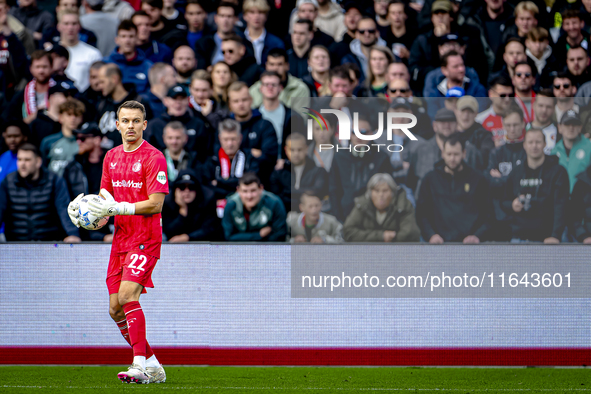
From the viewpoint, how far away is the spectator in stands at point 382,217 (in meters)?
6.38

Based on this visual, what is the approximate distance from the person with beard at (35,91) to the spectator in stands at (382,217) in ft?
12.3

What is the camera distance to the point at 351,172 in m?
Answer: 6.63

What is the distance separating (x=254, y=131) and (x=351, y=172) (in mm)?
1253

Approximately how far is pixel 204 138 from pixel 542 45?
3936 mm

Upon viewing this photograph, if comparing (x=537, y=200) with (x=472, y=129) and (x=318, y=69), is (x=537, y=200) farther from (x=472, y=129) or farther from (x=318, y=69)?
(x=318, y=69)

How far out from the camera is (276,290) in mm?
6125

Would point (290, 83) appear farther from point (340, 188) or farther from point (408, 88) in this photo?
point (340, 188)

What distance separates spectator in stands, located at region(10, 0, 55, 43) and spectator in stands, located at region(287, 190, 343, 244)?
13.3 feet

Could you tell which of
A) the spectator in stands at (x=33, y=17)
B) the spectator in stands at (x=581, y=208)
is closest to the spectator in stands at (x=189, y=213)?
the spectator in stands at (x=33, y=17)

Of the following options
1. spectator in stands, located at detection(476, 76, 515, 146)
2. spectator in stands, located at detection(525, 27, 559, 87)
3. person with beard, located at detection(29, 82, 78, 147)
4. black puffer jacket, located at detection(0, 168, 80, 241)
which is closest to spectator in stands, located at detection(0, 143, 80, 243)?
black puffer jacket, located at detection(0, 168, 80, 241)

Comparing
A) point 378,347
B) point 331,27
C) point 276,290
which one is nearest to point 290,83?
point 331,27

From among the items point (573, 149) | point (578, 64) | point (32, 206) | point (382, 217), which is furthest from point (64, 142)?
point (578, 64)

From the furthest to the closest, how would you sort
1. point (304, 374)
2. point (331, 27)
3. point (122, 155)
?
point (331, 27), point (304, 374), point (122, 155)

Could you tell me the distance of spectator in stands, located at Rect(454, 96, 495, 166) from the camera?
262 inches
